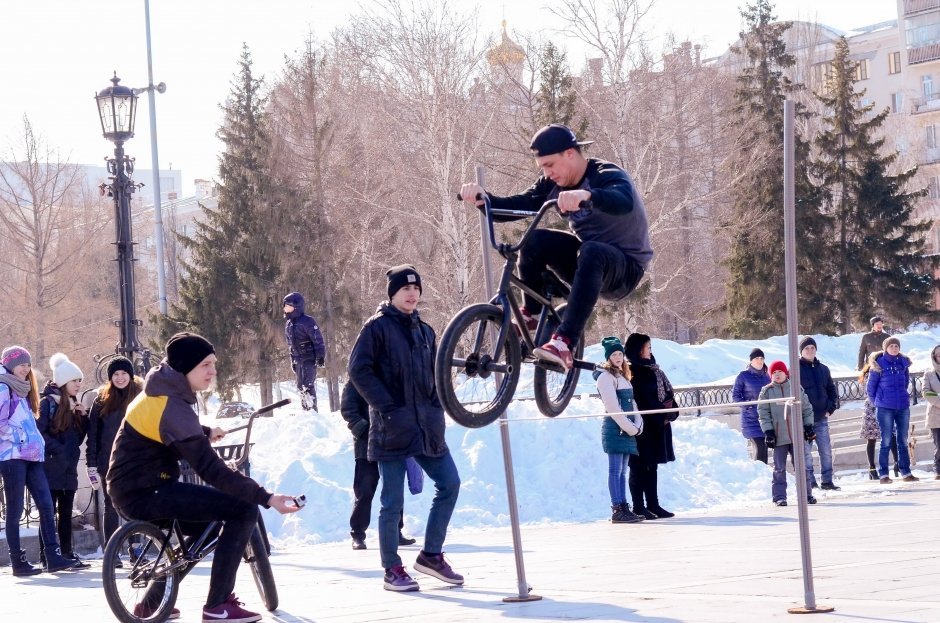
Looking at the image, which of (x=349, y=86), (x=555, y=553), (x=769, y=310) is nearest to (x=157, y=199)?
(x=349, y=86)

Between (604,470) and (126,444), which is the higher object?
(126,444)

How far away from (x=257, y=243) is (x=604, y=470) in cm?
2994

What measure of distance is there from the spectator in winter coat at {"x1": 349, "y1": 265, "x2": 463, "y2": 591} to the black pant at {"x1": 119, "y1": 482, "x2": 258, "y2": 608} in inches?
61.8

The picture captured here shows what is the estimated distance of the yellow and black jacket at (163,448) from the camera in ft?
25.3

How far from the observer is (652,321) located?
133 feet

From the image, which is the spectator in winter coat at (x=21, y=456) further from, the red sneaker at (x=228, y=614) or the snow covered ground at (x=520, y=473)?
the red sneaker at (x=228, y=614)

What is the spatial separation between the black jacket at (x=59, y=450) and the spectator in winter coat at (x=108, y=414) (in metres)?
0.52

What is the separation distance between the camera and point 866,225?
4734 cm

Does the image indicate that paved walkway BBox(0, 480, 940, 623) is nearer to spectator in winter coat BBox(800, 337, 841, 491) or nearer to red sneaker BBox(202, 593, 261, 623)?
red sneaker BBox(202, 593, 261, 623)

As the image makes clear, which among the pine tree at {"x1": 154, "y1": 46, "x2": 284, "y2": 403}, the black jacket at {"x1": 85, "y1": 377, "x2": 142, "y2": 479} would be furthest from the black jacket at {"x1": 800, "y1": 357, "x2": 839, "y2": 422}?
the pine tree at {"x1": 154, "y1": 46, "x2": 284, "y2": 403}

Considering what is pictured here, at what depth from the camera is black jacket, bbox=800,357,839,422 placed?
54.7 ft

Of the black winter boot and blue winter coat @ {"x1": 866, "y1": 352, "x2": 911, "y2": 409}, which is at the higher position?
blue winter coat @ {"x1": 866, "y1": 352, "x2": 911, "y2": 409}

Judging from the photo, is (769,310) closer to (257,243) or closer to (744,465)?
(257,243)

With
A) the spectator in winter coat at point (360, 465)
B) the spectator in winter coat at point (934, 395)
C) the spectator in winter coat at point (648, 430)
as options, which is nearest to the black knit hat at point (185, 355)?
the spectator in winter coat at point (360, 465)
